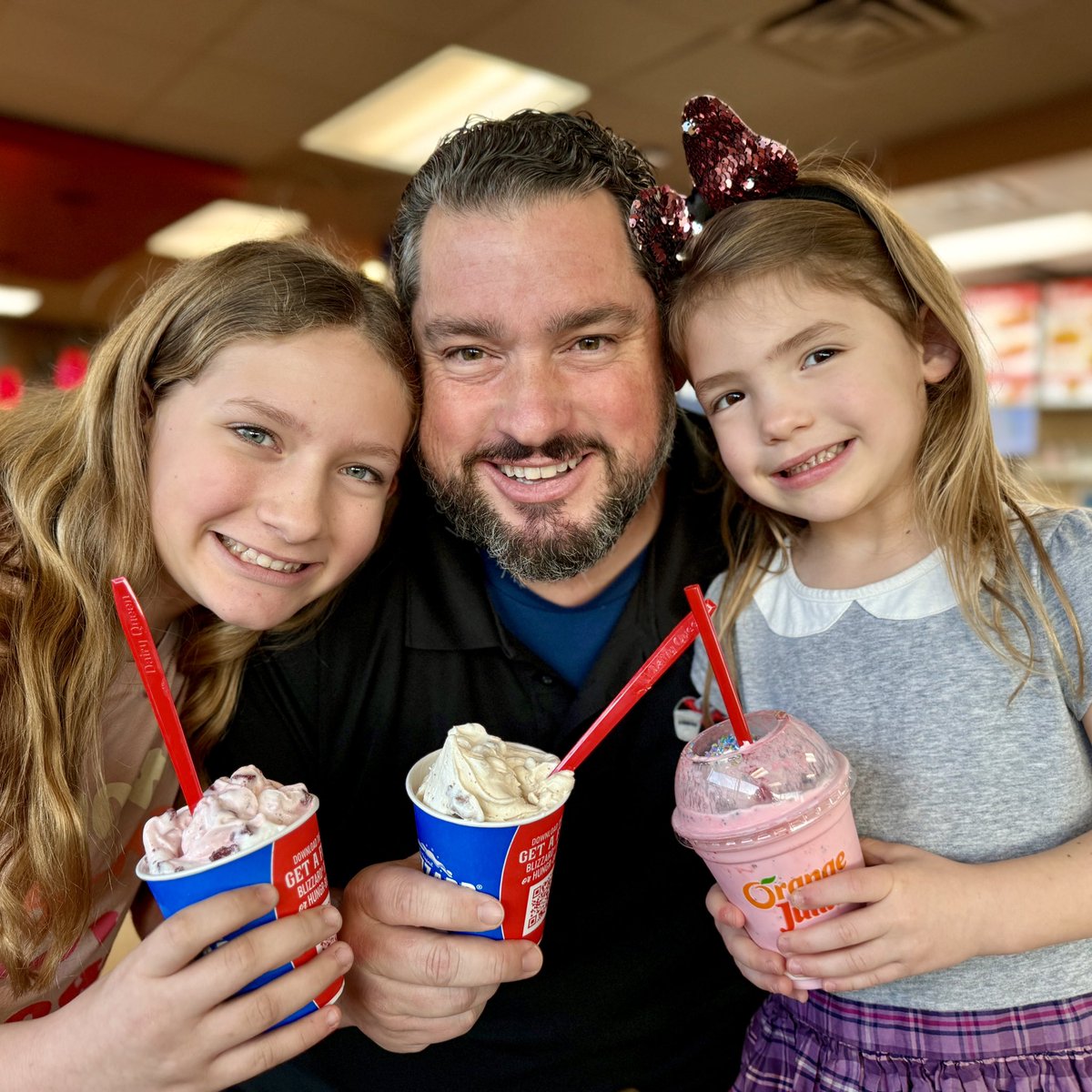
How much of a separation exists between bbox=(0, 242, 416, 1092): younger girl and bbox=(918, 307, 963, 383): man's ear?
86 cm

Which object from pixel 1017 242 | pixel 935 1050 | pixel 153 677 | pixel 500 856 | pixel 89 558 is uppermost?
pixel 1017 242

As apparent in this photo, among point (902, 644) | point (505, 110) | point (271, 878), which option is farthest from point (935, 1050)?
point (505, 110)

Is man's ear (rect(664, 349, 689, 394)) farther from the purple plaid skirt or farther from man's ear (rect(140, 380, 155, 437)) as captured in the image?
the purple plaid skirt

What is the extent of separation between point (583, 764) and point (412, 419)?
67 cm

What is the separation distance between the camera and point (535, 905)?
1223 millimetres

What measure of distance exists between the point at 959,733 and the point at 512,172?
1177 millimetres

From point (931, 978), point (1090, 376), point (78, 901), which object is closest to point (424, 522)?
point (78, 901)

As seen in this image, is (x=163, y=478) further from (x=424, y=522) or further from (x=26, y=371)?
(x=26, y=371)

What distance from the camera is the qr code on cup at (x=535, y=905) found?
1207mm

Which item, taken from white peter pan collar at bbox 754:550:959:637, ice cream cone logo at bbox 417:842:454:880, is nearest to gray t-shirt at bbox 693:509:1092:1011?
white peter pan collar at bbox 754:550:959:637

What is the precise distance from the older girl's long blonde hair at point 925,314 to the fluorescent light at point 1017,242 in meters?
4.67

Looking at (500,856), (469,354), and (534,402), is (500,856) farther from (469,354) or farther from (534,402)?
(469,354)

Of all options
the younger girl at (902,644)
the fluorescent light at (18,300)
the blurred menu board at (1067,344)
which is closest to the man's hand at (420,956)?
the younger girl at (902,644)

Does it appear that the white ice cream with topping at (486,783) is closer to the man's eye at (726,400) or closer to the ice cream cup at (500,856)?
the ice cream cup at (500,856)
